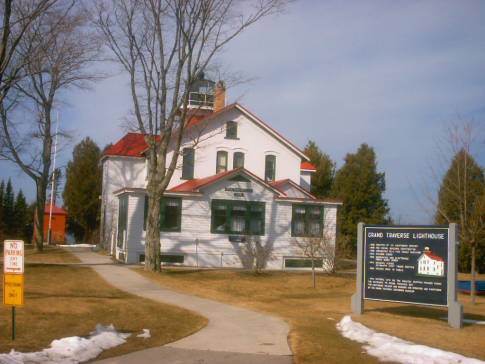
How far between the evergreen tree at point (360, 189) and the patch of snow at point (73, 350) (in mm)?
40825

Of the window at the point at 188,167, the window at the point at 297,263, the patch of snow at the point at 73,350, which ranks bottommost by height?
the patch of snow at the point at 73,350

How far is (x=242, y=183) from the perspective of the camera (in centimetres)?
3189

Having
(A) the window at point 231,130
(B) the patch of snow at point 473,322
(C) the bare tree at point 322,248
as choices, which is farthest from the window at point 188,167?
(B) the patch of snow at point 473,322

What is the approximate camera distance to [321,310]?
56.6 feet

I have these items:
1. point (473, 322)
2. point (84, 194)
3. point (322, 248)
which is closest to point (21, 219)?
point (84, 194)

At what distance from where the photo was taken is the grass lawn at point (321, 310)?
37.4 ft

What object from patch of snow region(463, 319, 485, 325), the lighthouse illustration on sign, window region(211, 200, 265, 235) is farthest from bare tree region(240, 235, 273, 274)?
the lighthouse illustration on sign

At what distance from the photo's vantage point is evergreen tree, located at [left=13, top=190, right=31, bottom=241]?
2090 inches

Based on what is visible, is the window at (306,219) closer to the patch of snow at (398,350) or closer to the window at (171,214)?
the window at (171,214)

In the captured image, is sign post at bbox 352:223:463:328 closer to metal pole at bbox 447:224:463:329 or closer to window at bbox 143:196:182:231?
metal pole at bbox 447:224:463:329

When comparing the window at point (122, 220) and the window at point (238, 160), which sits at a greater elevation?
the window at point (238, 160)

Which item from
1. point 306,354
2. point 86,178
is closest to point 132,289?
point 306,354

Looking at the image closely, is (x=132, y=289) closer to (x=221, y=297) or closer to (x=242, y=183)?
(x=221, y=297)

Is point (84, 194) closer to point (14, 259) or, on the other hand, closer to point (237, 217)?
point (237, 217)
